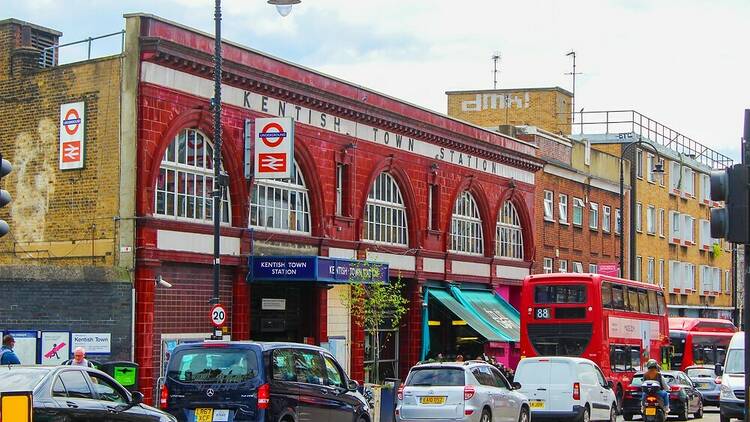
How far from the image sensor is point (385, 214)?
4169cm

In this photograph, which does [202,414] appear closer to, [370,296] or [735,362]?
[735,362]

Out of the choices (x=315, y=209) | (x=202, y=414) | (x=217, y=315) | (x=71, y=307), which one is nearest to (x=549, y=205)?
(x=315, y=209)

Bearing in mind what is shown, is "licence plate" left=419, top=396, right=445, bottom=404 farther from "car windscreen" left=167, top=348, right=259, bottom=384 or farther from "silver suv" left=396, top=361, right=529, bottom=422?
"car windscreen" left=167, top=348, right=259, bottom=384

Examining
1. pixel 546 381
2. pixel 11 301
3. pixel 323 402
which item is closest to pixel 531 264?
pixel 546 381

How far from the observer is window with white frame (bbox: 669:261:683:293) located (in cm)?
7250

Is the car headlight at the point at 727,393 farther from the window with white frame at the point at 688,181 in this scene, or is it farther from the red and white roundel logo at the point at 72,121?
the window with white frame at the point at 688,181

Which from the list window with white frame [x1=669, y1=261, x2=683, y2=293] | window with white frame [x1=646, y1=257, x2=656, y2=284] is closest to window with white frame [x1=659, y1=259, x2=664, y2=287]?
window with white frame [x1=646, y1=257, x2=656, y2=284]

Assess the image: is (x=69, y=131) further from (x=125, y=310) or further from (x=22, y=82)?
(x=125, y=310)

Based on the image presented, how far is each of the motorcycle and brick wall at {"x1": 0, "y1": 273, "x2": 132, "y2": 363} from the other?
12.1 m

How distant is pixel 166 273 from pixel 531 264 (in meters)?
23.8

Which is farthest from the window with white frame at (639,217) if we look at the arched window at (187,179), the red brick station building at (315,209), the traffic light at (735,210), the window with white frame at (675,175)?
the traffic light at (735,210)

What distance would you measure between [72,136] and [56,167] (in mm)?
980

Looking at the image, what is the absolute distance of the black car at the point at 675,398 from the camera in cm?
3531

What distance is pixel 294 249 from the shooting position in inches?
1425
